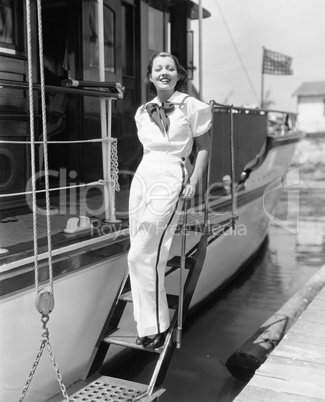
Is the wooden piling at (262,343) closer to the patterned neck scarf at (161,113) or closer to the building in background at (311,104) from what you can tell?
the patterned neck scarf at (161,113)

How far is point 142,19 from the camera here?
529cm

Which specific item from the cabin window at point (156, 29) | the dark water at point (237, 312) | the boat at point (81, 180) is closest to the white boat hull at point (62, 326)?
the boat at point (81, 180)

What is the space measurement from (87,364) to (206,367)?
1398 millimetres

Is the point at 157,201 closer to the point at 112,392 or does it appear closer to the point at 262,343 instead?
the point at 112,392

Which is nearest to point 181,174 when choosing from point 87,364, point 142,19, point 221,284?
point 87,364

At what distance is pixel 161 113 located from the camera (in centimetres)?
296

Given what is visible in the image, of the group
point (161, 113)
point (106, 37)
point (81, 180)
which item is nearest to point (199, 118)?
point (161, 113)

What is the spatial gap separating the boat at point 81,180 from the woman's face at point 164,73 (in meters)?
0.34

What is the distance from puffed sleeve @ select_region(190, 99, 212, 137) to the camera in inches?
118

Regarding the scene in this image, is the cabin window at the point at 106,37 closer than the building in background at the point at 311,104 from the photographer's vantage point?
Yes

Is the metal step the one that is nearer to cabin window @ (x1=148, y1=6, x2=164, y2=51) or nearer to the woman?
the woman

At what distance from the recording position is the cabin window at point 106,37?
4645 millimetres

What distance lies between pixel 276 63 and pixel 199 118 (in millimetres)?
6625

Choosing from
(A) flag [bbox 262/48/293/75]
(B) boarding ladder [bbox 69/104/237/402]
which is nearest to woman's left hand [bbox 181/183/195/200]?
(B) boarding ladder [bbox 69/104/237/402]
